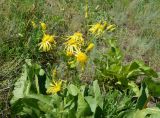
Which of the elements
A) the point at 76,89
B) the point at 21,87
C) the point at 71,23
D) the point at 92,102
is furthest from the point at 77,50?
the point at 71,23

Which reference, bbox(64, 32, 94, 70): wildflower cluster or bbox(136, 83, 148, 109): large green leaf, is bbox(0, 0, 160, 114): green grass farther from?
bbox(136, 83, 148, 109): large green leaf

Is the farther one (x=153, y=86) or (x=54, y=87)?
(x=153, y=86)

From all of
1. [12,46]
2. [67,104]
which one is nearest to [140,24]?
[12,46]

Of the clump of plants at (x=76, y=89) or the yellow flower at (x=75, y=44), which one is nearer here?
the clump of plants at (x=76, y=89)

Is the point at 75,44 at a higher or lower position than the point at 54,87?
higher

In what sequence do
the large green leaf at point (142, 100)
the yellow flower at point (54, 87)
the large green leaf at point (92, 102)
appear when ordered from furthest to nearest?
the large green leaf at point (142, 100) → the large green leaf at point (92, 102) → the yellow flower at point (54, 87)

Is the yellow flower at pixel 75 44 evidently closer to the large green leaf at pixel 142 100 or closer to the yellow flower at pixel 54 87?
the yellow flower at pixel 54 87

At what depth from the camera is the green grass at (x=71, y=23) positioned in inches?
156

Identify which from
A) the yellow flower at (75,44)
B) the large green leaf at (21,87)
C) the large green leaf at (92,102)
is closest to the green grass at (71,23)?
the large green leaf at (21,87)

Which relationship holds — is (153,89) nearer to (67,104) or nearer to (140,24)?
(67,104)

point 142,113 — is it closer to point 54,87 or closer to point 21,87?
point 54,87

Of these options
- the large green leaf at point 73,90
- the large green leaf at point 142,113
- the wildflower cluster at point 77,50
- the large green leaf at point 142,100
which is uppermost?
the wildflower cluster at point 77,50

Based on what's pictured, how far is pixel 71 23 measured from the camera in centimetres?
504

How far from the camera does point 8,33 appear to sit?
4.10 m
